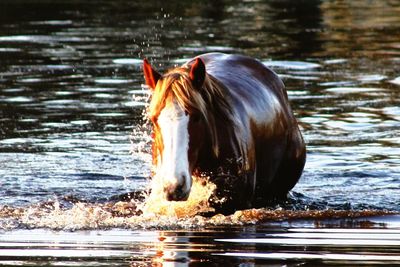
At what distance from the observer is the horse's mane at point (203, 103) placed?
8.48 m


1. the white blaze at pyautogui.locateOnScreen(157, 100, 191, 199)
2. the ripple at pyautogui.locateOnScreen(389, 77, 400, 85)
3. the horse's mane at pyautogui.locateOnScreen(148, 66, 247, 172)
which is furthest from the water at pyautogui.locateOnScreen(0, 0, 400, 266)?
the horse's mane at pyautogui.locateOnScreen(148, 66, 247, 172)

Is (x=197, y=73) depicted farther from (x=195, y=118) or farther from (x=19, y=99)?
(x=19, y=99)

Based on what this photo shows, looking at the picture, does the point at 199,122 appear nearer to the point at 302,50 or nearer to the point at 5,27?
the point at 302,50

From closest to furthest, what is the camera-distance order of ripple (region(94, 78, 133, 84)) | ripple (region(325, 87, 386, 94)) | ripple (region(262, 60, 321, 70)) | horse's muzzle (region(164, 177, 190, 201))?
horse's muzzle (region(164, 177, 190, 201)) < ripple (region(325, 87, 386, 94)) < ripple (region(94, 78, 133, 84)) < ripple (region(262, 60, 321, 70))

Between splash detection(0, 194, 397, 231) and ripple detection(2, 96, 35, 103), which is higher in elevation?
splash detection(0, 194, 397, 231)

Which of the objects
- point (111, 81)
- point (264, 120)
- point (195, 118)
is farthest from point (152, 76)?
point (111, 81)

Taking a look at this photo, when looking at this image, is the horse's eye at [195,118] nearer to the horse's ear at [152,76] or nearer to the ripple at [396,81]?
the horse's ear at [152,76]

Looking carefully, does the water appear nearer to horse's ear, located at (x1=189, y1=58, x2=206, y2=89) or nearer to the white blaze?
the white blaze

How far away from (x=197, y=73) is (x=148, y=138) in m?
1.97

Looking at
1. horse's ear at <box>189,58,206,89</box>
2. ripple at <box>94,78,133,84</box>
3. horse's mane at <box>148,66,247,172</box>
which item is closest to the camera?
horse's mane at <box>148,66,247,172</box>

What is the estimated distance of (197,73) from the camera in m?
8.74

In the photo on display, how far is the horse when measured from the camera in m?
8.34

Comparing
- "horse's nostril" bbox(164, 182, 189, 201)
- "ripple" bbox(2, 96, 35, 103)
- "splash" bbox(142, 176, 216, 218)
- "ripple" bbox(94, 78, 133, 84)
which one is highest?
"horse's nostril" bbox(164, 182, 189, 201)

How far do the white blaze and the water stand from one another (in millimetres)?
408
